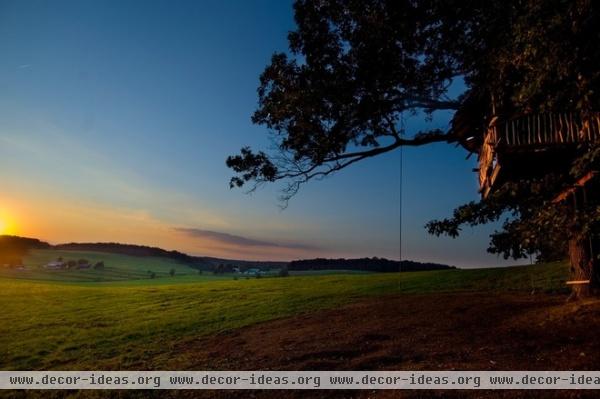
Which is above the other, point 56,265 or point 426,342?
point 426,342

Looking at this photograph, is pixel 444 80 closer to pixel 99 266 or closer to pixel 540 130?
pixel 540 130

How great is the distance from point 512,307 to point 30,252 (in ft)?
379

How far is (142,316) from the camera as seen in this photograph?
2556 cm

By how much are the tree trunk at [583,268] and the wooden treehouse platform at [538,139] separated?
9.55 feet

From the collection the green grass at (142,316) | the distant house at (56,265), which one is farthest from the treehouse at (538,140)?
the distant house at (56,265)

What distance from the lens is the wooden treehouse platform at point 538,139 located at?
11.2m

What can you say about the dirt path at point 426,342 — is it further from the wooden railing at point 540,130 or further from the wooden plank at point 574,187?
the wooden railing at point 540,130

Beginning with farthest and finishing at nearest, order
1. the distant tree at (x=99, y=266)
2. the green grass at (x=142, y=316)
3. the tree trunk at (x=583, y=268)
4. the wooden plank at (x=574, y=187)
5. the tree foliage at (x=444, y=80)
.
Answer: the distant tree at (x=99, y=266) < the green grass at (x=142, y=316) < the tree trunk at (x=583, y=268) < the wooden plank at (x=574, y=187) < the tree foliage at (x=444, y=80)

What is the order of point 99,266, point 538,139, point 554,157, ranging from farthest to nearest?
1. point 99,266
2. point 554,157
3. point 538,139

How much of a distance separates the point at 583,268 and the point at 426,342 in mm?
6585

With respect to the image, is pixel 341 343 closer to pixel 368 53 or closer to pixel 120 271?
pixel 368 53

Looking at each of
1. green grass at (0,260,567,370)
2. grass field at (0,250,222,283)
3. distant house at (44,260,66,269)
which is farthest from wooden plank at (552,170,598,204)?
distant house at (44,260,66,269)

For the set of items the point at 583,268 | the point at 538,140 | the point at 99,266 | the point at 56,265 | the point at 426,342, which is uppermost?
the point at 538,140

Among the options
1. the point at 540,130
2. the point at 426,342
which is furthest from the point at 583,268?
the point at 426,342
